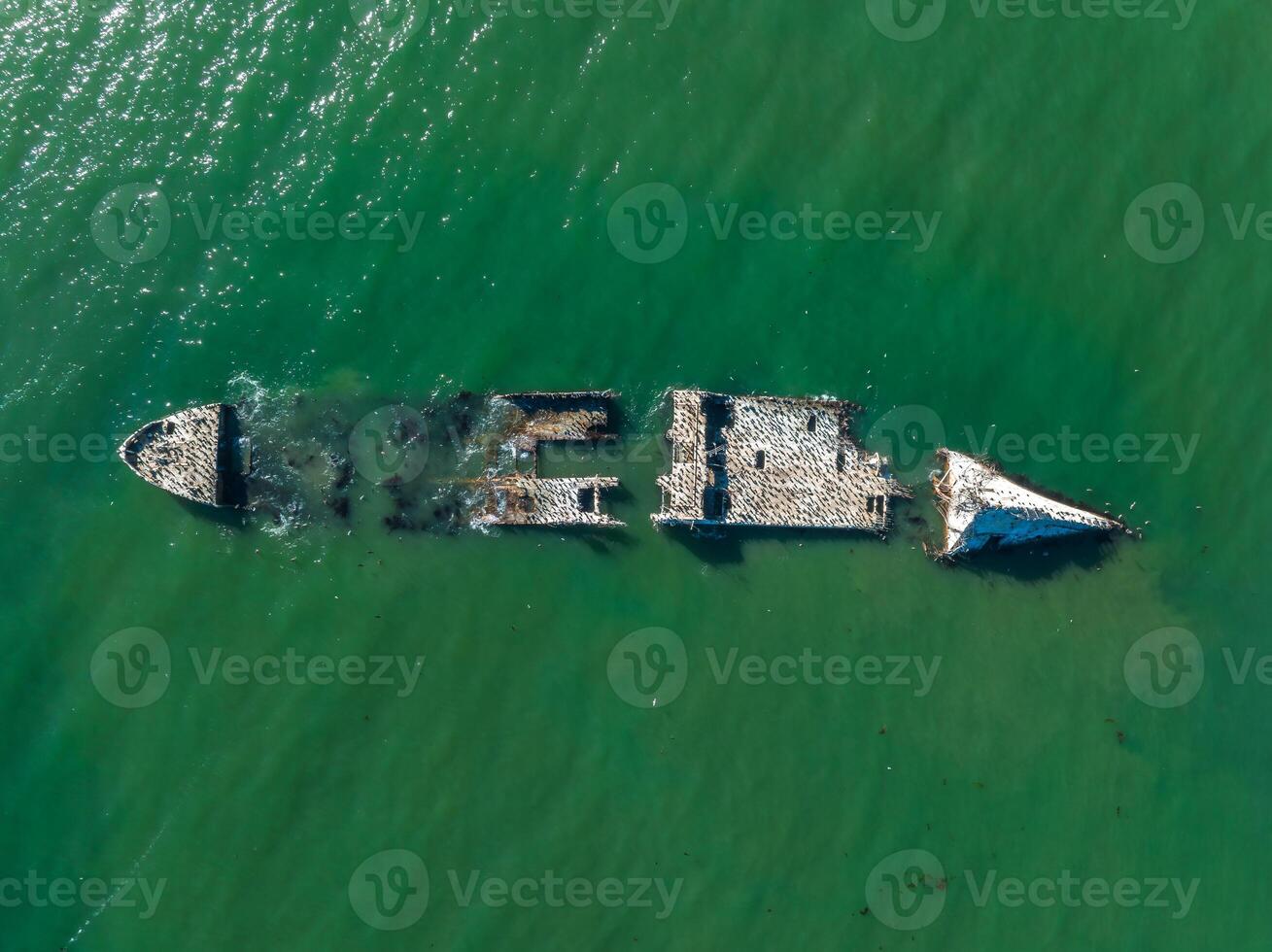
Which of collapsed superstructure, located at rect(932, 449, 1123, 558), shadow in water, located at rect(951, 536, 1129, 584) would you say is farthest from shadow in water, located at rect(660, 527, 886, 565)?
shadow in water, located at rect(951, 536, 1129, 584)

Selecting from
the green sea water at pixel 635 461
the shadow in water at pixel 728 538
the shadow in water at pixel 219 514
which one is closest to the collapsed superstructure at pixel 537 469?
the green sea water at pixel 635 461

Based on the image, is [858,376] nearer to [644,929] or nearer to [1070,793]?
[1070,793]

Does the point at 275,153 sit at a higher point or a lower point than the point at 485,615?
higher

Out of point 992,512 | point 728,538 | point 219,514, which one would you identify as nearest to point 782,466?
point 728,538

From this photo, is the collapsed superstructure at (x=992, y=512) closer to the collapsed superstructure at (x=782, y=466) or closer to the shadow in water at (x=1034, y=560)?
the shadow in water at (x=1034, y=560)

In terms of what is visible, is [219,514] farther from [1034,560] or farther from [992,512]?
[1034,560]

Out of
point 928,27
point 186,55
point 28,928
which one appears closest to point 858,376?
point 928,27

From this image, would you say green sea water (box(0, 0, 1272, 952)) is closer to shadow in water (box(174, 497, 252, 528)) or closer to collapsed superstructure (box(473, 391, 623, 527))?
shadow in water (box(174, 497, 252, 528))
